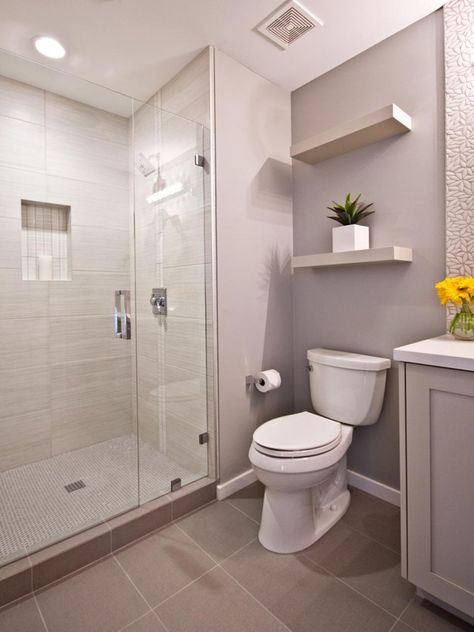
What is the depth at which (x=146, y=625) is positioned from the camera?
119cm

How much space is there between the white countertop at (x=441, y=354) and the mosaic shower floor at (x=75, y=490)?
4.33 ft

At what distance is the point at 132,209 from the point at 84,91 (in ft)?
1.84

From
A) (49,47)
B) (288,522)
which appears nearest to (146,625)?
(288,522)

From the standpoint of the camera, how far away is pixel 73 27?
1695 millimetres

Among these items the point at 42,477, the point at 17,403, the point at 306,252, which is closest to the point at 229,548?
the point at 42,477

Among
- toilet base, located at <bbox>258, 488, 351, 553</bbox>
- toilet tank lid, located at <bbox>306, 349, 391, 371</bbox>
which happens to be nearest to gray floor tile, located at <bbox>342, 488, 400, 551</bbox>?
toilet base, located at <bbox>258, 488, 351, 553</bbox>

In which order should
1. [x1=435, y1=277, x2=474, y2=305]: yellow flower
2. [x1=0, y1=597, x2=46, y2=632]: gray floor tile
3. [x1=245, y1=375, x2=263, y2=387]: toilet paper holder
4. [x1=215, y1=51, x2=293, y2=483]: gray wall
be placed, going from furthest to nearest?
[x1=245, y1=375, x2=263, y2=387]: toilet paper holder < [x1=215, y1=51, x2=293, y2=483]: gray wall < [x1=435, y1=277, x2=474, y2=305]: yellow flower < [x1=0, y1=597, x2=46, y2=632]: gray floor tile

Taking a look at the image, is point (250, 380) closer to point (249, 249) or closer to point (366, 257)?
point (249, 249)

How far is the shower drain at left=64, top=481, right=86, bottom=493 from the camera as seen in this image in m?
1.78

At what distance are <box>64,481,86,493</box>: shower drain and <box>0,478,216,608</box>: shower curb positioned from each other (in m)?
0.30

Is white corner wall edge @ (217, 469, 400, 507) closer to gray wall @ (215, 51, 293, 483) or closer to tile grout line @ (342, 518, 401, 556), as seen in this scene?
gray wall @ (215, 51, 293, 483)

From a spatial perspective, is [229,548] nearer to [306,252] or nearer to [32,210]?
[306,252]

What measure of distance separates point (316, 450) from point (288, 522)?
342mm

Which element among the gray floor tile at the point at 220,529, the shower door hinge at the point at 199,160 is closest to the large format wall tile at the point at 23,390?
the gray floor tile at the point at 220,529
